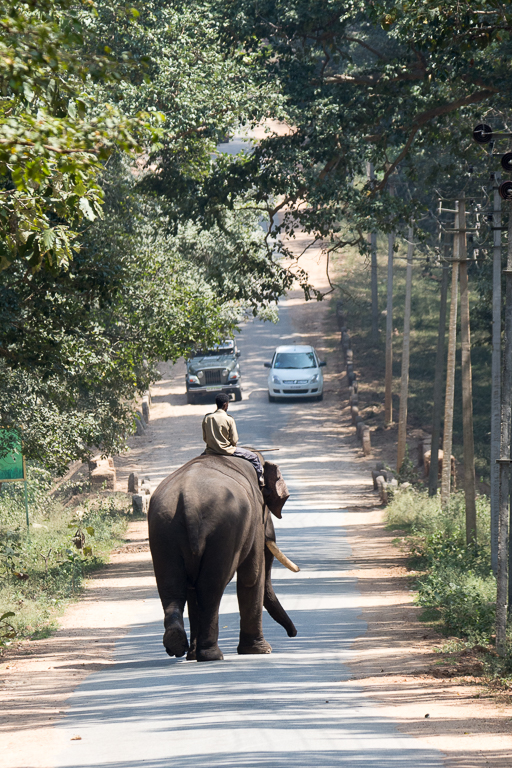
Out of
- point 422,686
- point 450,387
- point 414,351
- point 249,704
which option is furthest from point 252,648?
point 414,351

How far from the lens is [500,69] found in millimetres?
15547

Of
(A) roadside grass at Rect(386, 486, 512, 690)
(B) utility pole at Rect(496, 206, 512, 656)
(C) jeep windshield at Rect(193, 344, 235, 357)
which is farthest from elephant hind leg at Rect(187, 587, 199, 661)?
(C) jeep windshield at Rect(193, 344, 235, 357)

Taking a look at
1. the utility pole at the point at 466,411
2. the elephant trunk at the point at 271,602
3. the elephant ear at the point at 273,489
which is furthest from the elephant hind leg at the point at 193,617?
the utility pole at the point at 466,411

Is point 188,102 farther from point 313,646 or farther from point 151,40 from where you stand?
point 313,646

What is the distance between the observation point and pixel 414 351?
144 feet

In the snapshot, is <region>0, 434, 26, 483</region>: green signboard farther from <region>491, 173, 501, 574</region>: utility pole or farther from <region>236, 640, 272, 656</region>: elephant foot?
<region>236, 640, 272, 656</region>: elephant foot

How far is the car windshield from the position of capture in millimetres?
39562

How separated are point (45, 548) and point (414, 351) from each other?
2688 centimetres

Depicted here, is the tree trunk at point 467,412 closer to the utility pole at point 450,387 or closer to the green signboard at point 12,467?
the utility pole at point 450,387

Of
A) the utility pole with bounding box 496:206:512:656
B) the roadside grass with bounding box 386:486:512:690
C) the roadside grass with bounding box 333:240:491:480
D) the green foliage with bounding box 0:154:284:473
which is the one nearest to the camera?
the utility pole with bounding box 496:206:512:656

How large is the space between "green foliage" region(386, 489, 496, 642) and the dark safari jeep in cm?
1330

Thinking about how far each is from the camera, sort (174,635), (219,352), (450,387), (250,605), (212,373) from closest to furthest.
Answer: (174,635), (250,605), (450,387), (212,373), (219,352)

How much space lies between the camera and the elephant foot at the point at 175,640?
9016 mm

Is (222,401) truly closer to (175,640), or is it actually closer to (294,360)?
(175,640)
